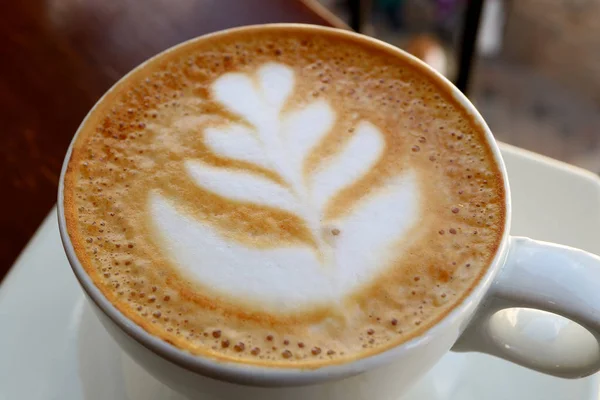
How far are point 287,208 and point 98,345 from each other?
0.25 m

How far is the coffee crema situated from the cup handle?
0.03 metres

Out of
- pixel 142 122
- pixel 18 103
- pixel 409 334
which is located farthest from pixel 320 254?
pixel 18 103

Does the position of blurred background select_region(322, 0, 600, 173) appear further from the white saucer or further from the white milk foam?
the white milk foam

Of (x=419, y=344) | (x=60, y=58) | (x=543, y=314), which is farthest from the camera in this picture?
(x=60, y=58)

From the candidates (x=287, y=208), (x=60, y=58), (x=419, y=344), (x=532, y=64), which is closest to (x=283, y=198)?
(x=287, y=208)

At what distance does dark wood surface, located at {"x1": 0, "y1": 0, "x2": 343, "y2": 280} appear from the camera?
0.89 m

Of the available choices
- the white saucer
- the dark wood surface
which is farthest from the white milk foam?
the dark wood surface

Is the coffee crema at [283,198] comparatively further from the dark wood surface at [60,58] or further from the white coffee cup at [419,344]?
the dark wood surface at [60,58]

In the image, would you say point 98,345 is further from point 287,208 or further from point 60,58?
point 60,58

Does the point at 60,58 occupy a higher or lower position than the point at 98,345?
higher

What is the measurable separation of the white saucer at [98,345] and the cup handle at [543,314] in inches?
2.8

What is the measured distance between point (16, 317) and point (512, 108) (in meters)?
1.52

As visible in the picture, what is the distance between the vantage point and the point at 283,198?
1.98 ft

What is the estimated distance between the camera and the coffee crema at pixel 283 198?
0.53 metres
